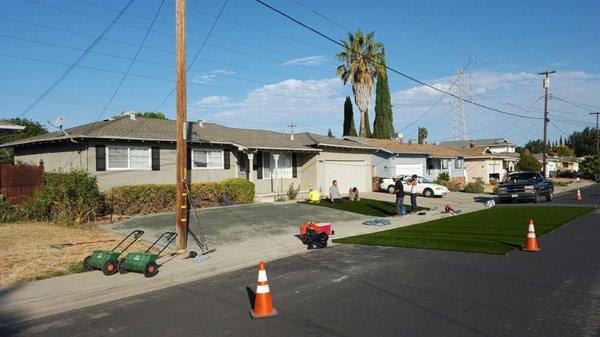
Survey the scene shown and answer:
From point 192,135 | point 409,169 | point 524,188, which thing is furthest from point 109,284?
point 409,169

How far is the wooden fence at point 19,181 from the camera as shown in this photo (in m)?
17.1

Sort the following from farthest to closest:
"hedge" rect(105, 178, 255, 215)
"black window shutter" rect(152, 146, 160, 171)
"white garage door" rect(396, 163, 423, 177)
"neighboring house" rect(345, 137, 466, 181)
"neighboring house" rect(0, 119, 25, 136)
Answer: "white garage door" rect(396, 163, 423, 177)
"neighboring house" rect(345, 137, 466, 181)
"black window shutter" rect(152, 146, 160, 171)
"hedge" rect(105, 178, 255, 215)
"neighboring house" rect(0, 119, 25, 136)

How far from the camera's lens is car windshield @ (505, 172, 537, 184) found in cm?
3127

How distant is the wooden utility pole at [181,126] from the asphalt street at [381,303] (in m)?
2.47

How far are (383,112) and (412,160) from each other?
53.0 ft

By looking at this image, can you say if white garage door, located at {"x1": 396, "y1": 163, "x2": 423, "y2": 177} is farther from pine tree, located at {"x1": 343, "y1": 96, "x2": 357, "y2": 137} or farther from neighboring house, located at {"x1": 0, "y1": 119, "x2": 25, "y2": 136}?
neighboring house, located at {"x1": 0, "y1": 119, "x2": 25, "y2": 136}

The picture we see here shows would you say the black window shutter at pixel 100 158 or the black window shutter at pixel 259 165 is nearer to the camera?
the black window shutter at pixel 100 158

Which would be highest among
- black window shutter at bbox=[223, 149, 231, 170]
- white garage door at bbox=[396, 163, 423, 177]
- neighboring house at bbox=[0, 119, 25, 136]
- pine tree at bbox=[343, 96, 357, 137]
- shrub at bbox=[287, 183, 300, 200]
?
pine tree at bbox=[343, 96, 357, 137]

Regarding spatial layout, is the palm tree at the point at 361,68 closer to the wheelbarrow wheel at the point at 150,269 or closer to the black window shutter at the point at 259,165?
the black window shutter at the point at 259,165

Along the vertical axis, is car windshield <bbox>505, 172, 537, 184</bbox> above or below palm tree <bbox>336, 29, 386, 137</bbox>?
below

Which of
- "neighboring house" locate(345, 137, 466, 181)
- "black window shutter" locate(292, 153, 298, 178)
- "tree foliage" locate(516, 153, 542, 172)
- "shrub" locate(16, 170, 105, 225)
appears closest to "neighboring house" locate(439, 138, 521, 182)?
"tree foliage" locate(516, 153, 542, 172)

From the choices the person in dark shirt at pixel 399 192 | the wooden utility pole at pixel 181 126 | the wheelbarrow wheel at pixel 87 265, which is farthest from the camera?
the person in dark shirt at pixel 399 192

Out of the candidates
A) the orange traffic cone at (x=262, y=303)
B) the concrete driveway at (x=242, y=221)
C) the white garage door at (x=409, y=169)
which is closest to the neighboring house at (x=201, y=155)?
the concrete driveway at (x=242, y=221)

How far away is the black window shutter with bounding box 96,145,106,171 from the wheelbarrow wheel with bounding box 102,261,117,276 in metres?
10.6
